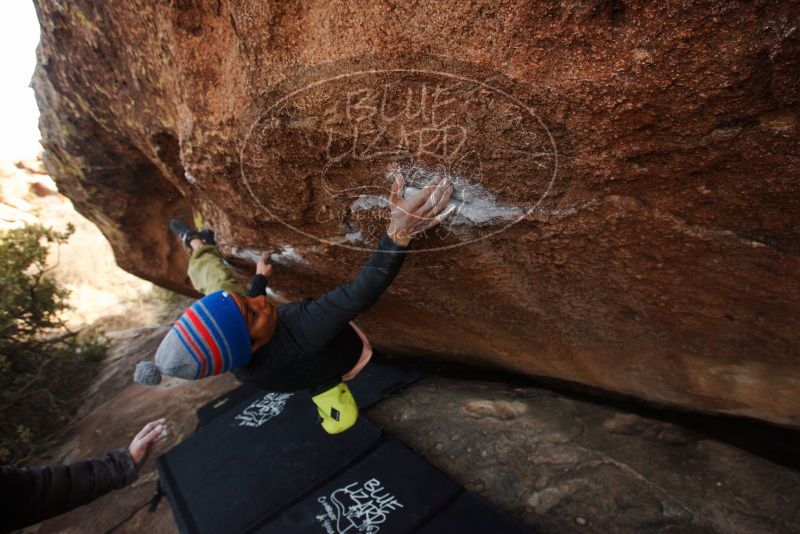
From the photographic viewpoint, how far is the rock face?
120 cm

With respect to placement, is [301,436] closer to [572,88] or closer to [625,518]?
[625,518]

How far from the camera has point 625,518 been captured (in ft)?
6.95

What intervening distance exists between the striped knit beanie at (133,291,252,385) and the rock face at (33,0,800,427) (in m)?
0.71

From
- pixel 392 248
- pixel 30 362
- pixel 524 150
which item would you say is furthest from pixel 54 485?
pixel 30 362

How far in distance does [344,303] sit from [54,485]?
5.39 ft

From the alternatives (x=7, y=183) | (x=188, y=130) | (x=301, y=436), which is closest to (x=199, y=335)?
(x=188, y=130)

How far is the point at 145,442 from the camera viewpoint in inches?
96.7

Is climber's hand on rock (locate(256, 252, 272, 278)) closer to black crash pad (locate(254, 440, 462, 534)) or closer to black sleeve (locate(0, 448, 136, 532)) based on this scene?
black sleeve (locate(0, 448, 136, 532))

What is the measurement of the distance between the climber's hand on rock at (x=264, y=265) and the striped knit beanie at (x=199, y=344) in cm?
101

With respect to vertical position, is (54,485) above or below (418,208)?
below

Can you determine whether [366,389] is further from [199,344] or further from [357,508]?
[199,344]

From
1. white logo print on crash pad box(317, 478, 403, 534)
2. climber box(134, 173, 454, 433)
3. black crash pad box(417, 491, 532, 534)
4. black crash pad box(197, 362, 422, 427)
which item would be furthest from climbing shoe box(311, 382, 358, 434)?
black crash pad box(417, 491, 532, 534)

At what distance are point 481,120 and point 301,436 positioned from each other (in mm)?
2758

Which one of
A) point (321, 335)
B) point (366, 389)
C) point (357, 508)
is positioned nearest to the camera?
point (321, 335)
